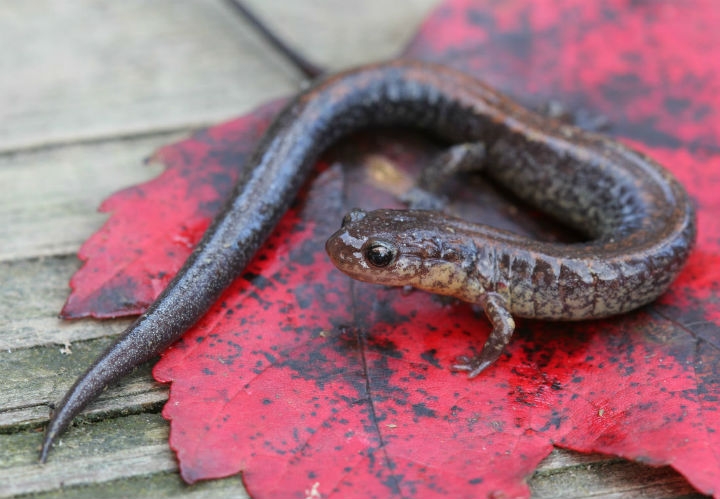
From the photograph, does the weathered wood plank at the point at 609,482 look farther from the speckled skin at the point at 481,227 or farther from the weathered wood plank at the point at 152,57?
the weathered wood plank at the point at 152,57

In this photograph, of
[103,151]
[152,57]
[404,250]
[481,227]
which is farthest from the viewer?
[152,57]

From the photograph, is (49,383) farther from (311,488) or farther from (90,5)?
(90,5)

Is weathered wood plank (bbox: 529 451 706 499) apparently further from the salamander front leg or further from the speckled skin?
the speckled skin

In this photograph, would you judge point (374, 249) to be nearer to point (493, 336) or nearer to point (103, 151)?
point (493, 336)

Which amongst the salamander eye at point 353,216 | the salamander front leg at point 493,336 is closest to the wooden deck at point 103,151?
the salamander front leg at point 493,336

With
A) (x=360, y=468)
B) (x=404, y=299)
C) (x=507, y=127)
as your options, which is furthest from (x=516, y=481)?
(x=507, y=127)

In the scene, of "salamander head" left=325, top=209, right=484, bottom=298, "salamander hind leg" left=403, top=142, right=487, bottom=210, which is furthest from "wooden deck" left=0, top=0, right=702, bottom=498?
"salamander hind leg" left=403, top=142, right=487, bottom=210

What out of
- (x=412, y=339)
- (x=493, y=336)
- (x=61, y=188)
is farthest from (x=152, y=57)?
(x=493, y=336)
